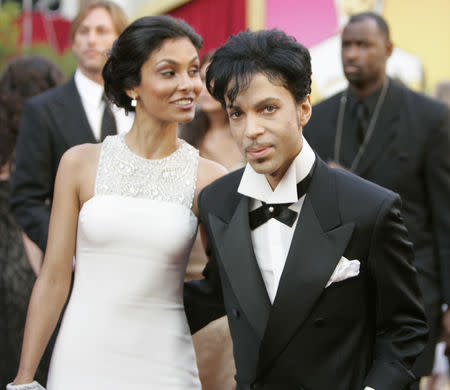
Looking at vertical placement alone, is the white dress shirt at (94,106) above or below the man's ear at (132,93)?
below

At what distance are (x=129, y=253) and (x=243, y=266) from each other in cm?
66

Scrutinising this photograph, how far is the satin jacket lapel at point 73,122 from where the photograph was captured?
419 centimetres

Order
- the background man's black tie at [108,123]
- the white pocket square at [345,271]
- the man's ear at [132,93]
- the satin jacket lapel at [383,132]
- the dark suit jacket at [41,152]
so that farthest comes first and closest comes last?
the satin jacket lapel at [383,132] < the background man's black tie at [108,123] < the dark suit jacket at [41,152] < the man's ear at [132,93] < the white pocket square at [345,271]

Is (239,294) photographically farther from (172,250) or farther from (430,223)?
(430,223)

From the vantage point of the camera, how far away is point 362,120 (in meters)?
4.68

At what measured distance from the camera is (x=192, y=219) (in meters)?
3.32

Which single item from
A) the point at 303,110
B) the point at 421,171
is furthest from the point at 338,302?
the point at 421,171

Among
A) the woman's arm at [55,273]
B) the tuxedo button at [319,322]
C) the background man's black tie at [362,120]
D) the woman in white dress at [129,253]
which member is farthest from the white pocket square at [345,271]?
the background man's black tie at [362,120]

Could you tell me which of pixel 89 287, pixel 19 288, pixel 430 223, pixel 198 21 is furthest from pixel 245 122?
pixel 198 21

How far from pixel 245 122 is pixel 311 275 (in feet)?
1.75

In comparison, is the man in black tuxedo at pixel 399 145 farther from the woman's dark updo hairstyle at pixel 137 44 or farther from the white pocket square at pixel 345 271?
the white pocket square at pixel 345 271

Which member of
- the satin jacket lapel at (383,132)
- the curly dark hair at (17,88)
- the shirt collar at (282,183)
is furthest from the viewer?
the curly dark hair at (17,88)

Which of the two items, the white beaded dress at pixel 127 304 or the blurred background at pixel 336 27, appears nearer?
the white beaded dress at pixel 127 304

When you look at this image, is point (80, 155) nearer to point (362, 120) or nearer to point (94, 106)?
point (94, 106)
